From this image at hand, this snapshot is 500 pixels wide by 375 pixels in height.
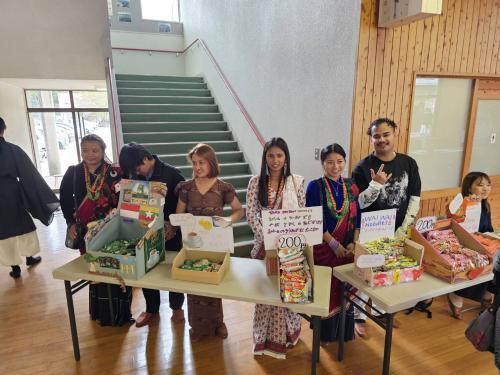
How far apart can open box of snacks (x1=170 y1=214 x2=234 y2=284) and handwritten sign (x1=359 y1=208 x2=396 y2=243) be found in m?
0.71

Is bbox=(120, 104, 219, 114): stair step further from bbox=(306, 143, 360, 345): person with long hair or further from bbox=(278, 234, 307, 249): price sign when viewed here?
bbox=(278, 234, 307, 249): price sign

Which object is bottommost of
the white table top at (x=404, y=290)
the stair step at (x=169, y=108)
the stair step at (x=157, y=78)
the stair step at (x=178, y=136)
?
the white table top at (x=404, y=290)

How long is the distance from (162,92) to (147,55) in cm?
245

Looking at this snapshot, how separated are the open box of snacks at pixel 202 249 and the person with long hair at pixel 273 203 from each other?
277mm

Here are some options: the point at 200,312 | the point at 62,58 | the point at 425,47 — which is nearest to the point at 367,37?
the point at 425,47

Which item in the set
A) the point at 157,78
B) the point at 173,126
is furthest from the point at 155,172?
the point at 157,78

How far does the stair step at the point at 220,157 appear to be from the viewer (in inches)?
175

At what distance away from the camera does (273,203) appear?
6.25 feet

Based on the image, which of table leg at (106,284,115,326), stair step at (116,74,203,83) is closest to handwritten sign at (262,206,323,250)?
table leg at (106,284,115,326)

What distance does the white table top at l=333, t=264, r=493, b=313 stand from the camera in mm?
1521

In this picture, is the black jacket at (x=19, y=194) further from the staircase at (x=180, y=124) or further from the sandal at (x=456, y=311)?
the sandal at (x=456, y=311)

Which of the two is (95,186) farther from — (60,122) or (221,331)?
(60,122)

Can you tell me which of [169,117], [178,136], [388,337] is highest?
[169,117]

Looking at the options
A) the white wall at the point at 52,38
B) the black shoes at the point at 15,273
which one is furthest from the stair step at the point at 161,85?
the black shoes at the point at 15,273
